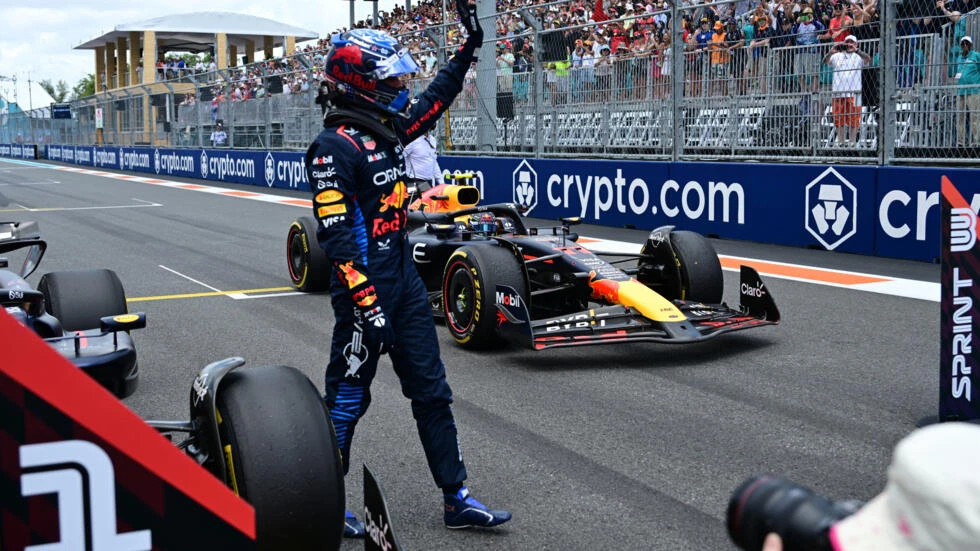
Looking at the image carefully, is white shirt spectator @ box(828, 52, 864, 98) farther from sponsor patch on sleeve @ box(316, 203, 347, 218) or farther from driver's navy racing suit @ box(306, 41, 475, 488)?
sponsor patch on sleeve @ box(316, 203, 347, 218)

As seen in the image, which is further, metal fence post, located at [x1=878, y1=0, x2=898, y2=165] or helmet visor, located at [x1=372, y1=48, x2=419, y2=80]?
metal fence post, located at [x1=878, y1=0, x2=898, y2=165]

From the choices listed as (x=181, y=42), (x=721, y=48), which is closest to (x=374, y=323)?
(x=721, y=48)

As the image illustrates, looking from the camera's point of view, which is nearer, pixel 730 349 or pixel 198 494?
pixel 198 494

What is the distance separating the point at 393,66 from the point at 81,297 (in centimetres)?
278

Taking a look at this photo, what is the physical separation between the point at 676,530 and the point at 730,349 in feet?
9.95

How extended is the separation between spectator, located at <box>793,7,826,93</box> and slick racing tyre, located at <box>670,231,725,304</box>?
5205mm

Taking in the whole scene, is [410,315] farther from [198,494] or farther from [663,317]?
[663,317]

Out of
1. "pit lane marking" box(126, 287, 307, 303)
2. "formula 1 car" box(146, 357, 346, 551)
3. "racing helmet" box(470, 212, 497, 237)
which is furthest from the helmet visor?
"pit lane marking" box(126, 287, 307, 303)

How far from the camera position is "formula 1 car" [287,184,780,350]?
6238 millimetres

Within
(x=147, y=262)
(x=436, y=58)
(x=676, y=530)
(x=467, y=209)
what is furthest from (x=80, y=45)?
(x=676, y=530)

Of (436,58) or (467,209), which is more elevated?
(436,58)

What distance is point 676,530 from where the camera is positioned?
3.83 meters

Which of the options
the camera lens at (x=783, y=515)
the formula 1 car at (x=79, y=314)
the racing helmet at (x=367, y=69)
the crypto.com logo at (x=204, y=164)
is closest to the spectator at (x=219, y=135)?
the crypto.com logo at (x=204, y=164)

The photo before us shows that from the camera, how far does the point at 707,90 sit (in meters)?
13.0
